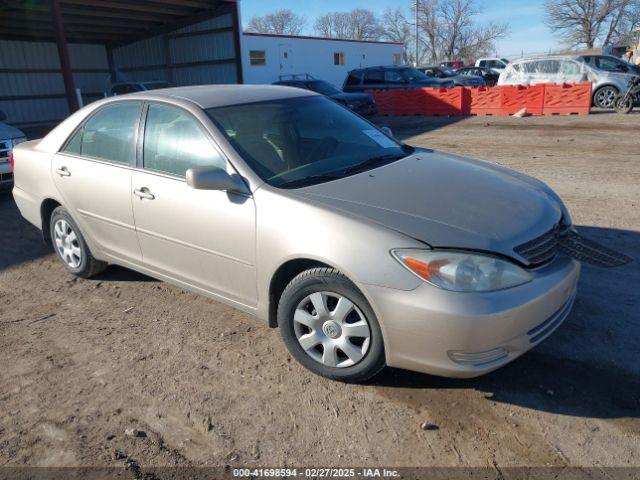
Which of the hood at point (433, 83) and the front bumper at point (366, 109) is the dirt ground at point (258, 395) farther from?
the hood at point (433, 83)

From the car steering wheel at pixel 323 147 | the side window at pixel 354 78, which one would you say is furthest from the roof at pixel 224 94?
the side window at pixel 354 78

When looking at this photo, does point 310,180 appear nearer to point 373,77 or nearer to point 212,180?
point 212,180

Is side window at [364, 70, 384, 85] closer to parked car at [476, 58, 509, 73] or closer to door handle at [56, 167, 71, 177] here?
parked car at [476, 58, 509, 73]

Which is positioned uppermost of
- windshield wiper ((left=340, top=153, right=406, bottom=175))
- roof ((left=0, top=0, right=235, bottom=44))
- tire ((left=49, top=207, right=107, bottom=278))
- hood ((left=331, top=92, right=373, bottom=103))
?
roof ((left=0, top=0, right=235, bottom=44))

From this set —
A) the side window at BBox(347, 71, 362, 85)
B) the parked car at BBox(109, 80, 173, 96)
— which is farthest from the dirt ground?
the side window at BBox(347, 71, 362, 85)

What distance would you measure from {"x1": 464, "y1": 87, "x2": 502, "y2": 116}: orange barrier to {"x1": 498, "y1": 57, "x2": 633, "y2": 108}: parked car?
1.27 meters

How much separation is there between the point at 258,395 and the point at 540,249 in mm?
1779

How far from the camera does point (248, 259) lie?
317 centimetres

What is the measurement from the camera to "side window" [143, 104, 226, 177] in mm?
3430

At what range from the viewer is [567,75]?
53.3 ft

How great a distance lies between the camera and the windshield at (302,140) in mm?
3334

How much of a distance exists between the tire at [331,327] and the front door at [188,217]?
1.16 ft

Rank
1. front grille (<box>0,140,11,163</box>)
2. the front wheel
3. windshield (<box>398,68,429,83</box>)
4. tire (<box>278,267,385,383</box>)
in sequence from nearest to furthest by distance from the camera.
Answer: tire (<box>278,267,385,383</box>)
front grille (<box>0,140,11,163</box>)
the front wheel
windshield (<box>398,68,429,83</box>)

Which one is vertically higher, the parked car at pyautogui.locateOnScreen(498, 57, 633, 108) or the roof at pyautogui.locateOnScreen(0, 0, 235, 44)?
the roof at pyautogui.locateOnScreen(0, 0, 235, 44)
